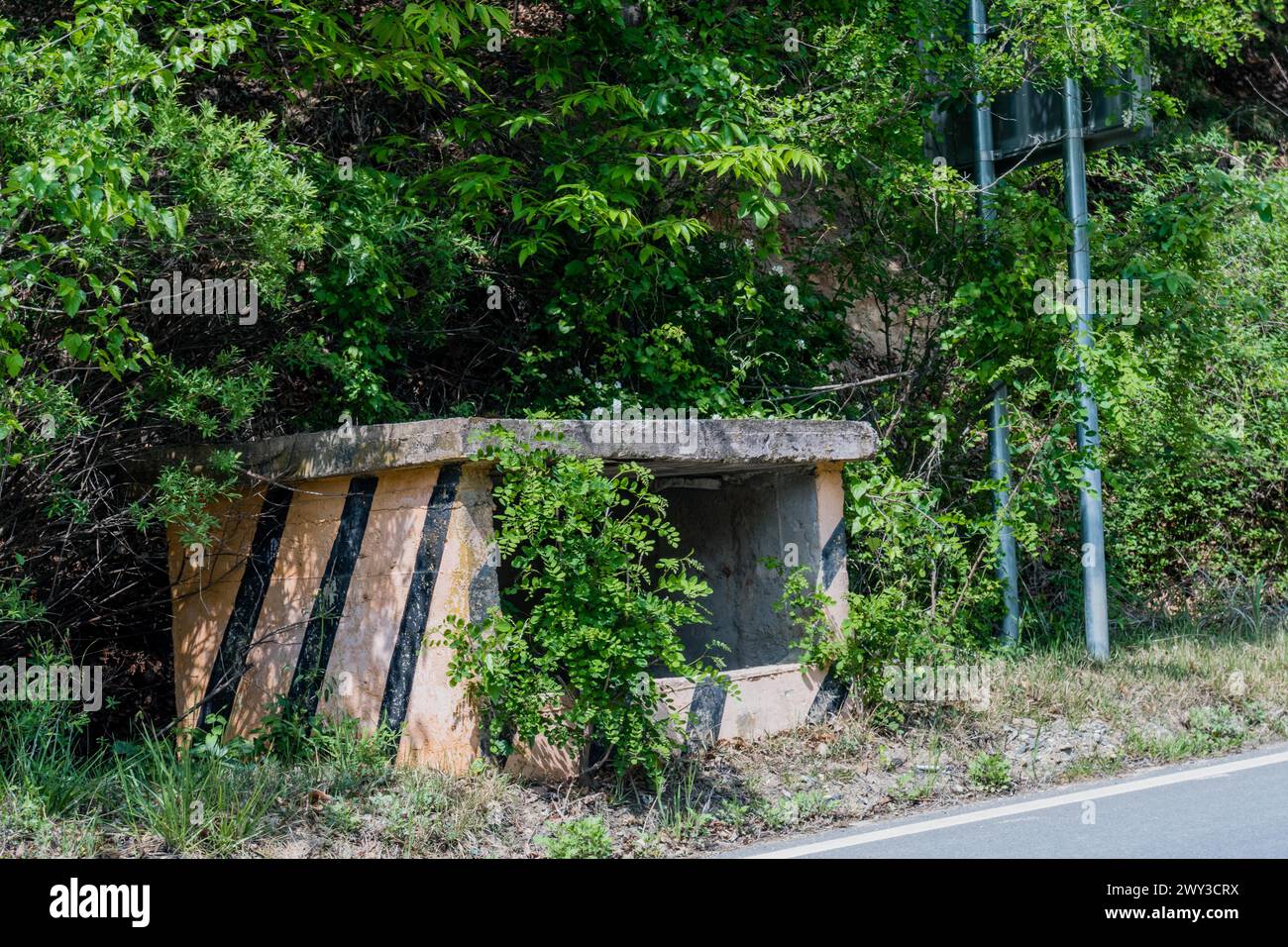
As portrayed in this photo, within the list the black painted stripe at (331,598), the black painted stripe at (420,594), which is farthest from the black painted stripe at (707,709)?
the black painted stripe at (331,598)

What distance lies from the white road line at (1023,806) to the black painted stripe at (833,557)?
76.9 inches

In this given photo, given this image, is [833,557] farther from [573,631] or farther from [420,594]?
[420,594]

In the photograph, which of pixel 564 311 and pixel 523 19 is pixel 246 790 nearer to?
pixel 564 311

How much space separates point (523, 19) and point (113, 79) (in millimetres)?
5224

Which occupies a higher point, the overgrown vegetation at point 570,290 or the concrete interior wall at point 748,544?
the overgrown vegetation at point 570,290

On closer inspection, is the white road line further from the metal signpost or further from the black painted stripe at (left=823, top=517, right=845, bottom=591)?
the metal signpost

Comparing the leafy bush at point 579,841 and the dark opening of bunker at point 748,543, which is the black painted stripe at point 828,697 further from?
the leafy bush at point 579,841

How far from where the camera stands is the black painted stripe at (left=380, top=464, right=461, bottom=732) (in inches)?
260

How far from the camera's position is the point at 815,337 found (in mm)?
10062

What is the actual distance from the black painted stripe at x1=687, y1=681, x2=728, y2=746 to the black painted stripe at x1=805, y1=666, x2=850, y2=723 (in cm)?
66

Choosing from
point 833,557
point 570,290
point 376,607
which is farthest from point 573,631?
point 570,290

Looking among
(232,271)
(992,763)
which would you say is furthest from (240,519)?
(992,763)

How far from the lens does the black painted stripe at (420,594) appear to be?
661 cm

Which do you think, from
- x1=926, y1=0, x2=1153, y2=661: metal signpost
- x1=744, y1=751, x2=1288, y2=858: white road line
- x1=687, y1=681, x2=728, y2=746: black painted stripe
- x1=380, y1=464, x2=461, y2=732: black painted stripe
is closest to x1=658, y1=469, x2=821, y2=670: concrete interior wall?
x1=687, y1=681, x2=728, y2=746: black painted stripe
